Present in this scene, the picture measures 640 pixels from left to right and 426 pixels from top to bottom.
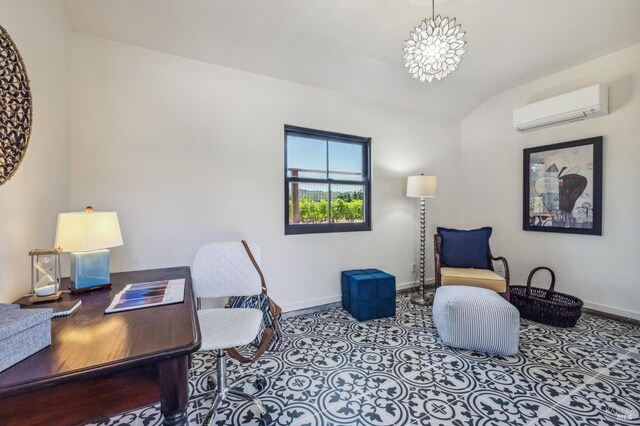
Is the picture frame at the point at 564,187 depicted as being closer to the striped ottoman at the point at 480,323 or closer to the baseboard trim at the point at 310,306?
the striped ottoman at the point at 480,323

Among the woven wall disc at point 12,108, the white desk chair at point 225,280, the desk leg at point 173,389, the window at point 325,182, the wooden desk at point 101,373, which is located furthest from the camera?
the window at point 325,182

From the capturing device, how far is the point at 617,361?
2068mm

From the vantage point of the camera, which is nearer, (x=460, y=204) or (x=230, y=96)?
(x=230, y=96)

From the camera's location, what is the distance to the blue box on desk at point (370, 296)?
9.36ft

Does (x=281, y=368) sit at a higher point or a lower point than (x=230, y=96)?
lower

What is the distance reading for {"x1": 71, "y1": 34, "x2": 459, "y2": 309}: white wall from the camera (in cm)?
217

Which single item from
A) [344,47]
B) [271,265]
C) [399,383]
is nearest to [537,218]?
[399,383]

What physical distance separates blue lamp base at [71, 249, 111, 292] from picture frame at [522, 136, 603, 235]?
4437 millimetres

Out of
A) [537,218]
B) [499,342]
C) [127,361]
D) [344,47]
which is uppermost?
[344,47]

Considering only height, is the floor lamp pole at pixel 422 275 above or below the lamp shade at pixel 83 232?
below

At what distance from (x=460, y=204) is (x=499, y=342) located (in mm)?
2551

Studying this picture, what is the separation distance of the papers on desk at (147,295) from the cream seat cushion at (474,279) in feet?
8.76

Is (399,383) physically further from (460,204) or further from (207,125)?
(460,204)

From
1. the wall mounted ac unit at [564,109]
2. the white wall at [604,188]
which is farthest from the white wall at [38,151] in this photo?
the white wall at [604,188]
